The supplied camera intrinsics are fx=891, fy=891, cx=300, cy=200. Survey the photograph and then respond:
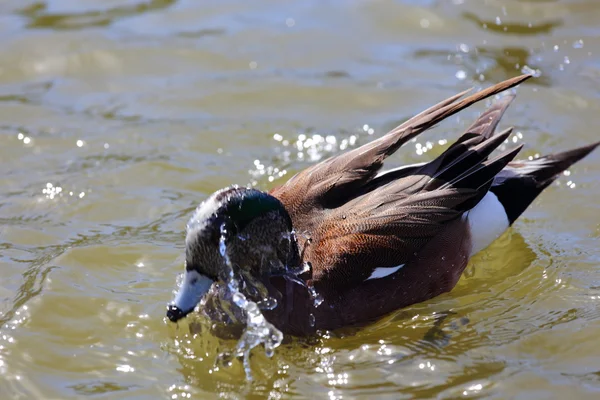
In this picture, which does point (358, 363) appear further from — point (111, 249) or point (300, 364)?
point (111, 249)

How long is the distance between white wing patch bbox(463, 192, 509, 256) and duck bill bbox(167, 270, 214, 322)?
1731 millimetres

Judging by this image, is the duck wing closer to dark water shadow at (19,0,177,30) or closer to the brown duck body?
the brown duck body

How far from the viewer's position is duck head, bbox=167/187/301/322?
4457mm

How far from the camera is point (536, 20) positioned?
28.3 ft

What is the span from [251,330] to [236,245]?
0.45 metres

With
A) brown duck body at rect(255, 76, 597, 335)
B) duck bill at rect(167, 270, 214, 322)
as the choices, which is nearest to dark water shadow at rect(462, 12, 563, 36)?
brown duck body at rect(255, 76, 597, 335)

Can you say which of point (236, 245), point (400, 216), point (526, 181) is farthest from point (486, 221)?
point (236, 245)

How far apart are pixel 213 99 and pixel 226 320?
3.23 m

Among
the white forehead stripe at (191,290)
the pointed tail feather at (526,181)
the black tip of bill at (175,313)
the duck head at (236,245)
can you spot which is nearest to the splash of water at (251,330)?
the duck head at (236,245)

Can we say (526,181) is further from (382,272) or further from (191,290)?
(191,290)

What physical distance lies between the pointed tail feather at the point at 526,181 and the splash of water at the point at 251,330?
1761mm

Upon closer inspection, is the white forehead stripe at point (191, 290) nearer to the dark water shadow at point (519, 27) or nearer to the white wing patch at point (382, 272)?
the white wing patch at point (382, 272)

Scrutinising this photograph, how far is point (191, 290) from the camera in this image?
4496mm

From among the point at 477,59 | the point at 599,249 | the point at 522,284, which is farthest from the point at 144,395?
the point at 477,59
